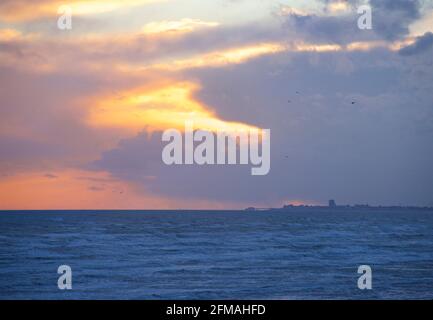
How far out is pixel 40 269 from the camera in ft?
105

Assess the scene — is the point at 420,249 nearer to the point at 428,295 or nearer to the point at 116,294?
the point at 428,295

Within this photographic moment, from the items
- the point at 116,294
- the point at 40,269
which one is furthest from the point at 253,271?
the point at 40,269

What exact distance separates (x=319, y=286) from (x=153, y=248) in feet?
78.1

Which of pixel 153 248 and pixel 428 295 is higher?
pixel 153 248

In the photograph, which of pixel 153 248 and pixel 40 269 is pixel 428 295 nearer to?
pixel 40 269

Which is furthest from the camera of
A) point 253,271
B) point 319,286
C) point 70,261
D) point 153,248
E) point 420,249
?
point 153,248
